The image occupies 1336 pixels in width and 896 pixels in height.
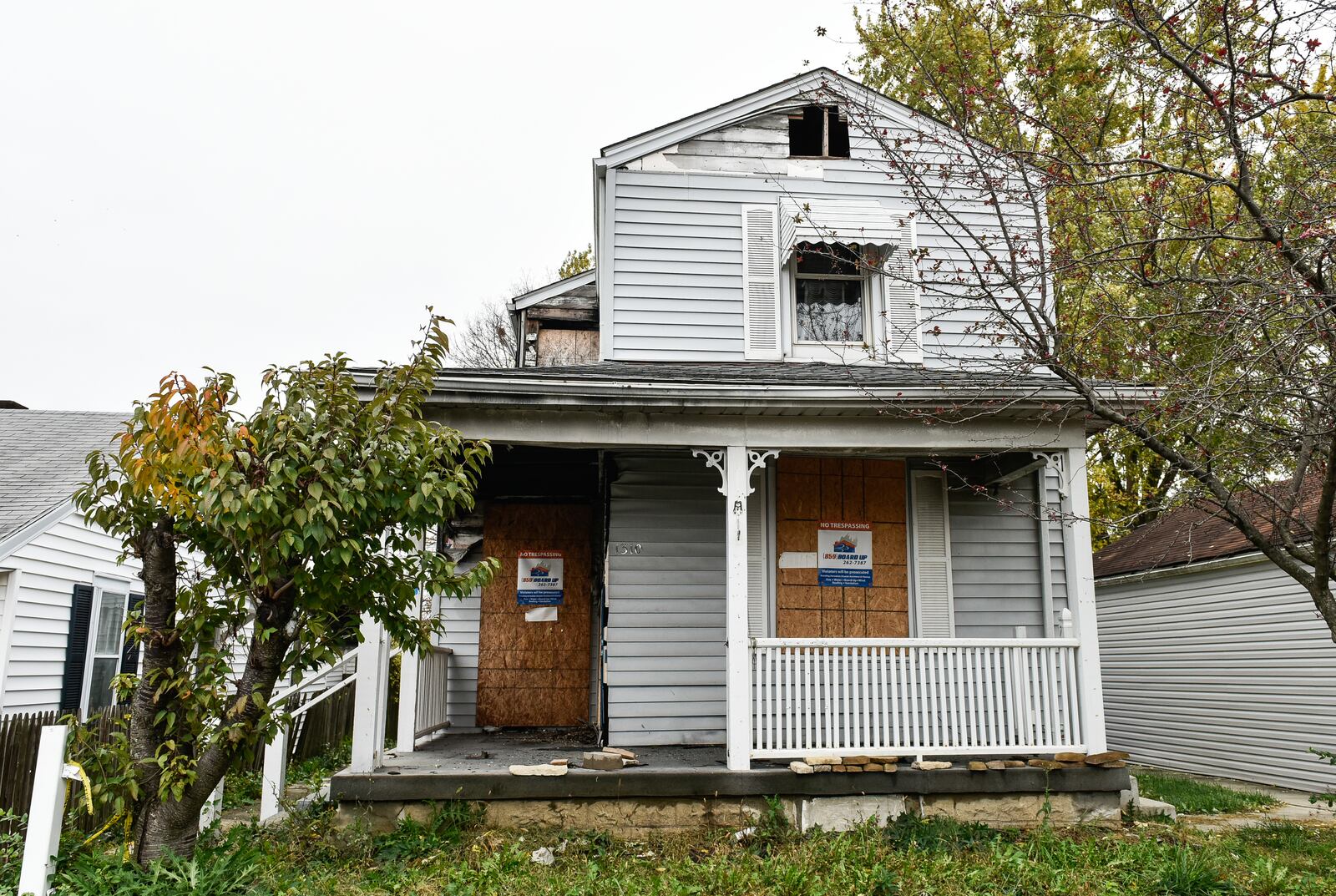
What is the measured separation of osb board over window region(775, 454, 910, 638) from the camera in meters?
8.69

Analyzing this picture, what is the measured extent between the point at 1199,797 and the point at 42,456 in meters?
14.4

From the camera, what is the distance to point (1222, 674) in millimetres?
12047

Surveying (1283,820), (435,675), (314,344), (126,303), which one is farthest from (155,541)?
(314,344)

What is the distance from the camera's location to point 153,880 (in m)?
4.73

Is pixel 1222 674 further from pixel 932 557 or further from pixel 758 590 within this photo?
pixel 758 590

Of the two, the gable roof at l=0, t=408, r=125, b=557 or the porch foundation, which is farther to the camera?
the gable roof at l=0, t=408, r=125, b=557

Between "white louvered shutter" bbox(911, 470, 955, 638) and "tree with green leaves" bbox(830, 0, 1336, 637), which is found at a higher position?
"tree with green leaves" bbox(830, 0, 1336, 637)

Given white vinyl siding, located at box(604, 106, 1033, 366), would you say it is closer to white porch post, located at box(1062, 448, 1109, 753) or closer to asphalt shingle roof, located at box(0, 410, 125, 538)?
white porch post, located at box(1062, 448, 1109, 753)

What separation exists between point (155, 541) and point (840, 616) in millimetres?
5763

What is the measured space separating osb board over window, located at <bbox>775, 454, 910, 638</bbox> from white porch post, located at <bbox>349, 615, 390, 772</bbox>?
3.48 m

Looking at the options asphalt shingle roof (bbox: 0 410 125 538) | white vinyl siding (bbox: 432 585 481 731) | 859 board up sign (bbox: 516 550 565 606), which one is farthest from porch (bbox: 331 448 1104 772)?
asphalt shingle roof (bbox: 0 410 125 538)

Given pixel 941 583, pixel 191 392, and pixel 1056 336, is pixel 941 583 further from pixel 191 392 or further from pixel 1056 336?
pixel 191 392

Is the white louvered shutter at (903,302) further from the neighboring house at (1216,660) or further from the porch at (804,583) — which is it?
the neighboring house at (1216,660)

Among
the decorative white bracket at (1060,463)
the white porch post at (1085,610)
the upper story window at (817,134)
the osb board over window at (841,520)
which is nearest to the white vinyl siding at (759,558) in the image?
the osb board over window at (841,520)
